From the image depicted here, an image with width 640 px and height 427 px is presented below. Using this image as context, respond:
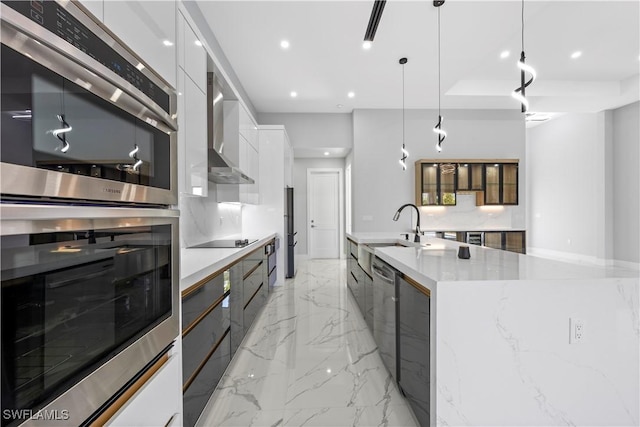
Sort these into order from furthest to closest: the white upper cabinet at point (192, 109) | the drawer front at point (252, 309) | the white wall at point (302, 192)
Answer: the white wall at point (302, 192) < the drawer front at point (252, 309) < the white upper cabinet at point (192, 109)

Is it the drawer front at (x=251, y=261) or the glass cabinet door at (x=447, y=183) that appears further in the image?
the glass cabinet door at (x=447, y=183)

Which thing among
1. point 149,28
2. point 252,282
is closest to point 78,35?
point 149,28

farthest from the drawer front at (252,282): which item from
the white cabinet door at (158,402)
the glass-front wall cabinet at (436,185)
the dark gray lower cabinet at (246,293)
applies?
the glass-front wall cabinet at (436,185)

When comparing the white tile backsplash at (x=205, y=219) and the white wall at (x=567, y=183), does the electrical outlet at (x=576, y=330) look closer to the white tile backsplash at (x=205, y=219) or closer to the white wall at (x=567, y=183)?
the white tile backsplash at (x=205, y=219)

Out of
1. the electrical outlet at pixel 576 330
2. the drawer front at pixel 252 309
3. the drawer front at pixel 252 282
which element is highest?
the electrical outlet at pixel 576 330

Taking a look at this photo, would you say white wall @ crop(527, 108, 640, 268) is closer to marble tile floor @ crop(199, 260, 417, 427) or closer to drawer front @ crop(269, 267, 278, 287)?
marble tile floor @ crop(199, 260, 417, 427)

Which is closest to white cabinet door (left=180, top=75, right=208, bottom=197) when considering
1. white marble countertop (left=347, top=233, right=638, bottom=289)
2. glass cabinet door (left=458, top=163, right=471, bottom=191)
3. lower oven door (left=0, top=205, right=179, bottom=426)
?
lower oven door (left=0, top=205, right=179, bottom=426)

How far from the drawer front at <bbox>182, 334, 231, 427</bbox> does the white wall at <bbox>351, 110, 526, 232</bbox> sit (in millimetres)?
4213

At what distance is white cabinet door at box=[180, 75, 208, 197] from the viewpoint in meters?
1.94

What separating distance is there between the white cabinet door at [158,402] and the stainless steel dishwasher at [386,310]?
1.23 metres

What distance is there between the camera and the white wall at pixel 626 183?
564 cm

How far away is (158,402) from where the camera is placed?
3.14 feet

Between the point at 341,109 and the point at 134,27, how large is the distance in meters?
5.27

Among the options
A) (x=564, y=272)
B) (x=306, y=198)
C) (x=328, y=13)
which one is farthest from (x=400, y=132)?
(x=564, y=272)
